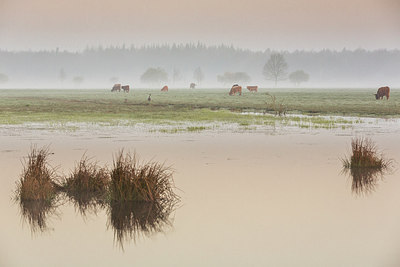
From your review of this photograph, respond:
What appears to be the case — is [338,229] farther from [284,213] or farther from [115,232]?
[115,232]

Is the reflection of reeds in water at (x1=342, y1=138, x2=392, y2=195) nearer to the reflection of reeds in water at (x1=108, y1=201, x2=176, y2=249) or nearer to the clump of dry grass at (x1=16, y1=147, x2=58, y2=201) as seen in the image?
the reflection of reeds in water at (x1=108, y1=201, x2=176, y2=249)

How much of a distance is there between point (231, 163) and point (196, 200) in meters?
6.24

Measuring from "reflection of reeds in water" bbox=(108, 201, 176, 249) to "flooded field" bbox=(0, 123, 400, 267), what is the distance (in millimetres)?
22

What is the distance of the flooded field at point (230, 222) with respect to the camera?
10.0 metres

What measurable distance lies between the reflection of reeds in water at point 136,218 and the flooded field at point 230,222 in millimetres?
22

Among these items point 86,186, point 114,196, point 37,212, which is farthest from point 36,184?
point 114,196

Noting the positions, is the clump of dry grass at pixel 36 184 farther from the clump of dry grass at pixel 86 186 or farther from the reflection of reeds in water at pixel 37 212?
the clump of dry grass at pixel 86 186

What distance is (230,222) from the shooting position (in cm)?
1202

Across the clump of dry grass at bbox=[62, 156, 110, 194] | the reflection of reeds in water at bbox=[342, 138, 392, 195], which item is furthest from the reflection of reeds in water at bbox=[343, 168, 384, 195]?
the clump of dry grass at bbox=[62, 156, 110, 194]

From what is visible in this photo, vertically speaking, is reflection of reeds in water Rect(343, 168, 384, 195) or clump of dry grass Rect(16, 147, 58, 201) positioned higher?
clump of dry grass Rect(16, 147, 58, 201)

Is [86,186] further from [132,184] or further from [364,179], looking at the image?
[364,179]

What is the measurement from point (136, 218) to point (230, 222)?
1.93 meters

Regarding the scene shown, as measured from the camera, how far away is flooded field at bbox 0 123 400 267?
10.0m

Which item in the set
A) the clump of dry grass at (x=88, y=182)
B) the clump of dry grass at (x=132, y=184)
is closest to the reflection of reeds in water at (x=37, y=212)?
the clump of dry grass at (x=88, y=182)
